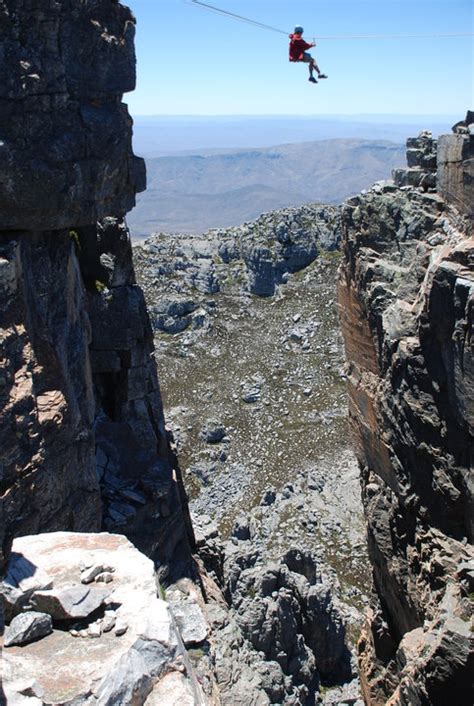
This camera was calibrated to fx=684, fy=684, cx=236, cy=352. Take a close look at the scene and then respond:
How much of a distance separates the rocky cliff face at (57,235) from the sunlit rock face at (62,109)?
0.04 m

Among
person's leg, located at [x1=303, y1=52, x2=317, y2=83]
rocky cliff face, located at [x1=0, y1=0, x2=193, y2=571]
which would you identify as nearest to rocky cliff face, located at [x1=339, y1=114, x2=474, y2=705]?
person's leg, located at [x1=303, y1=52, x2=317, y2=83]

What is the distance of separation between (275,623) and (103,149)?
2202cm

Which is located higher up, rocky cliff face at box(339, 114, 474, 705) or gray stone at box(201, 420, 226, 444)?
rocky cliff face at box(339, 114, 474, 705)

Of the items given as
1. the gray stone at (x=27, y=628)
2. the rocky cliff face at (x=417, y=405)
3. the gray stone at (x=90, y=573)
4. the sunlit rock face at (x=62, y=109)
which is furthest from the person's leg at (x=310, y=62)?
the gray stone at (x=27, y=628)

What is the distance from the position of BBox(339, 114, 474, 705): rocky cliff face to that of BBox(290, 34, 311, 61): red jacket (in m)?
5.82

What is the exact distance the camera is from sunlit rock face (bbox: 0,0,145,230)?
2159 centimetres

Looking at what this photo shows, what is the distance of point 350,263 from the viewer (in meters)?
31.4

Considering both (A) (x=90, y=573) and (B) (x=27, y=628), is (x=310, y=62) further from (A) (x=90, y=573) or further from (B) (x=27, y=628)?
(B) (x=27, y=628)

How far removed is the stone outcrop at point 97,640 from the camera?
9766 millimetres

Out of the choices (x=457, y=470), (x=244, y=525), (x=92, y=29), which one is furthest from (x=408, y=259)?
(x=244, y=525)

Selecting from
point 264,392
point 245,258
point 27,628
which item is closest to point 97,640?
point 27,628

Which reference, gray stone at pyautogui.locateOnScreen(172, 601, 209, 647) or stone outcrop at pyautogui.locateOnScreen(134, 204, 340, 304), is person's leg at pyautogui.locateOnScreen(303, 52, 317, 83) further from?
stone outcrop at pyautogui.locateOnScreen(134, 204, 340, 304)

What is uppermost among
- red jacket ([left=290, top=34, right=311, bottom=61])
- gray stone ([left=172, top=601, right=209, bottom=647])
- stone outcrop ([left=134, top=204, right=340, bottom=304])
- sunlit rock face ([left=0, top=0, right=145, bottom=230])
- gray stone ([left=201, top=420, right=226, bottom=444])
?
red jacket ([left=290, top=34, right=311, bottom=61])

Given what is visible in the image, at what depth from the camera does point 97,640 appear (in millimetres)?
10859
